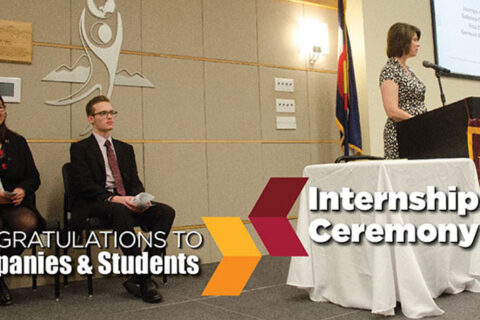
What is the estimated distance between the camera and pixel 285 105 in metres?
4.18

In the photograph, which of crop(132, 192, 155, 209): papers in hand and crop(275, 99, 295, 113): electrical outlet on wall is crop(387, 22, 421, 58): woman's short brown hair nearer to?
crop(275, 99, 295, 113): electrical outlet on wall

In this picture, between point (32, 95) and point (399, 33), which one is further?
point (32, 95)

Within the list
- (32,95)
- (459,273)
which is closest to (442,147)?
(459,273)

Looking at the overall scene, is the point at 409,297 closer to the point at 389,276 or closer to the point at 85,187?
the point at 389,276

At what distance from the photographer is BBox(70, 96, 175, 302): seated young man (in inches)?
101

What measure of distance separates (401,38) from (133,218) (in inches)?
78.3

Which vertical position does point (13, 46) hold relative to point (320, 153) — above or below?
above

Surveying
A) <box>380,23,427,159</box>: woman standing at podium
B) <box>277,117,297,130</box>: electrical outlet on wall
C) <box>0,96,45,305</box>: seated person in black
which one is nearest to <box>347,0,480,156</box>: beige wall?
<box>277,117,297,130</box>: electrical outlet on wall

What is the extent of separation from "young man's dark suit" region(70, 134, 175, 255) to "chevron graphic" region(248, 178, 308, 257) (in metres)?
0.96

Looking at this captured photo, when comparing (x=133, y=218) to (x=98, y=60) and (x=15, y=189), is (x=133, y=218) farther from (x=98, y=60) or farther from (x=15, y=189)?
(x=98, y=60)

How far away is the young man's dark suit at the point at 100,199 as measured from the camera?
259cm

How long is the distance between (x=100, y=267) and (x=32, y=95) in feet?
4.24

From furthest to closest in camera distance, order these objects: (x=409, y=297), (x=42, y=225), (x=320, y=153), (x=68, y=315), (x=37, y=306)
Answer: (x=320, y=153) < (x=42, y=225) < (x=37, y=306) < (x=68, y=315) < (x=409, y=297)

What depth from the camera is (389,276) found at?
1860mm
